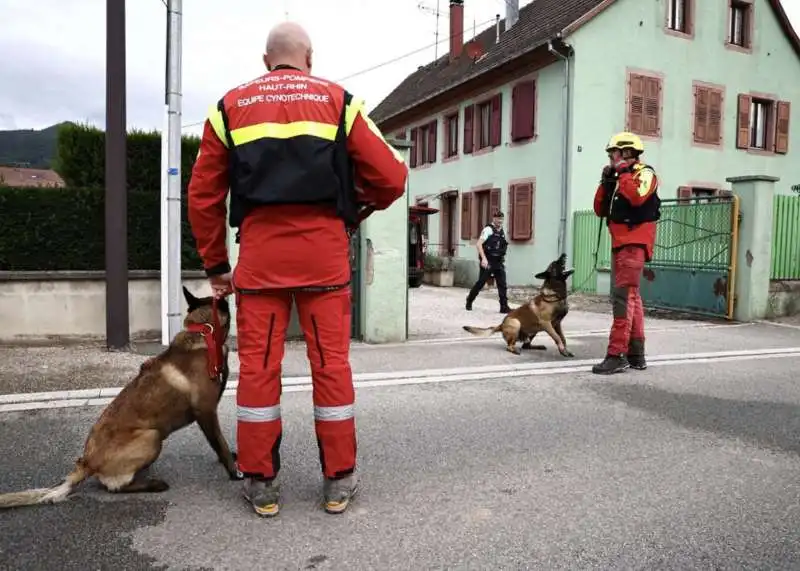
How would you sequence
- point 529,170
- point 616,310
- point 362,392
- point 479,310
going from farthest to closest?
1. point 529,170
2. point 479,310
3. point 616,310
4. point 362,392

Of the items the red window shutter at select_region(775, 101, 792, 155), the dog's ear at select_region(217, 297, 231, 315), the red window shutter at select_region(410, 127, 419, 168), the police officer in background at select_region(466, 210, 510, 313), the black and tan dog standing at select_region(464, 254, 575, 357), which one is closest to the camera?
the dog's ear at select_region(217, 297, 231, 315)

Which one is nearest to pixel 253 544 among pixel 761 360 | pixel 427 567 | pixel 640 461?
pixel 427 567

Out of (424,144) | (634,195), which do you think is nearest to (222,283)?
(634,195)

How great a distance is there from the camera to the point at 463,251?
22.6 meters

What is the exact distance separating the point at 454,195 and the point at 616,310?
17.2m

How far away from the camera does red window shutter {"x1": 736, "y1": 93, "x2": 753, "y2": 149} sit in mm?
20469

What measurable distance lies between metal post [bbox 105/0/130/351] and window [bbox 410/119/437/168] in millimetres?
18242

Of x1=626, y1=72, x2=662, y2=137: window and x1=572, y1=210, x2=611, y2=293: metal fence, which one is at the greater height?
x1=626, y1=72, x2=662, y2=137: window

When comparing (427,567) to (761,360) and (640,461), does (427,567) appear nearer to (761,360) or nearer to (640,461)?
(640,461)

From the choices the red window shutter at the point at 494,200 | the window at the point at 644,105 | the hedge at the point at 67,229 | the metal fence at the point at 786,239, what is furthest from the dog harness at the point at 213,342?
the red window shutter at the point at 494,200

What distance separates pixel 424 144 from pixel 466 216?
182 inches

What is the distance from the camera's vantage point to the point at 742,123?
20.5 meters

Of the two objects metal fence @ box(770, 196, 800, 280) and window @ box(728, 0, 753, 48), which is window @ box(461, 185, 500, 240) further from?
metal fence @ box(770, 196, 800, 280)

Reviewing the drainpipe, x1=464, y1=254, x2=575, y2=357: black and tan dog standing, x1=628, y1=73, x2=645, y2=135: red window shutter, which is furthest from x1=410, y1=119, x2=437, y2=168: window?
x1=464, y1=254, x2=575, y2=357: black and tan dog standing
